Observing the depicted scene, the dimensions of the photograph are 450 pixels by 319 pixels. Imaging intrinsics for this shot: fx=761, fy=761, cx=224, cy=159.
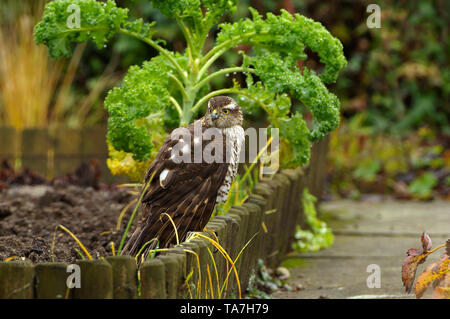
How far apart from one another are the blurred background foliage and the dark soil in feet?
7.82

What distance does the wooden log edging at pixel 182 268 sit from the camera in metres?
2.32

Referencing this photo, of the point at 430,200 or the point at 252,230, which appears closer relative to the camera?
the point at 252,230

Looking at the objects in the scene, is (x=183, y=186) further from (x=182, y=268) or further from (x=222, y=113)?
(x=182, y=268)

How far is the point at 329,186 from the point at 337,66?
4020 millimetres

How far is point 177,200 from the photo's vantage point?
10.6 ft

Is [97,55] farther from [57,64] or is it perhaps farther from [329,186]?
[329,186]

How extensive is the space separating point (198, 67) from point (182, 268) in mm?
1651

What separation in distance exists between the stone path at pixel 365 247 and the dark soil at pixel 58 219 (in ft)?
3.45

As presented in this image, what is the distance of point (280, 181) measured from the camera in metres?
4.45

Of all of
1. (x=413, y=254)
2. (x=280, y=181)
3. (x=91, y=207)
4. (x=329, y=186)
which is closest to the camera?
(x=413, y=254)

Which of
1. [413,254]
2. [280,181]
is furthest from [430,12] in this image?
[413,254]
